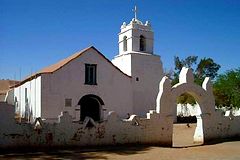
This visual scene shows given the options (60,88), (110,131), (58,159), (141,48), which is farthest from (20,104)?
(58,159)

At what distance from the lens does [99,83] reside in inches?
1128

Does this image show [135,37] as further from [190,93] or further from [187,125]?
[190,93]

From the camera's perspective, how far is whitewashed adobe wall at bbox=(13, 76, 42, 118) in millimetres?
26814

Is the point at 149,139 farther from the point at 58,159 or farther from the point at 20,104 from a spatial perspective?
the point at 20,104

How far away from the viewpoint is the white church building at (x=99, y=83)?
87.1 feet

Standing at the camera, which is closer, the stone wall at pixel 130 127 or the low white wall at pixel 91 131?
the low white wall at pixel 91 131

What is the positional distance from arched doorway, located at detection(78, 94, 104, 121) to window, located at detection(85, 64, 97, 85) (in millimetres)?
1197

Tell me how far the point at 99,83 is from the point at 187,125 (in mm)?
8752

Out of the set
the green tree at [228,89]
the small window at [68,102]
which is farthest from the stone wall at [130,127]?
the green tree at [228,89]

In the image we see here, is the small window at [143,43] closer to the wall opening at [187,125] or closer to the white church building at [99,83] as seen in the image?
the white church building at [99,83]

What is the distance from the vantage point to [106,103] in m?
28.7

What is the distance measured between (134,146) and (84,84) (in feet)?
39.1

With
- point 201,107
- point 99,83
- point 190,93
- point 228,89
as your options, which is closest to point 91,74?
point 99,83

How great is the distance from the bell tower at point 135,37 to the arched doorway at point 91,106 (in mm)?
6093
